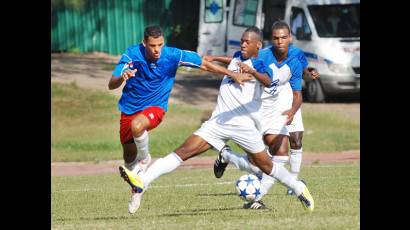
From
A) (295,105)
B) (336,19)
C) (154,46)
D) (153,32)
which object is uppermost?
(336,19)

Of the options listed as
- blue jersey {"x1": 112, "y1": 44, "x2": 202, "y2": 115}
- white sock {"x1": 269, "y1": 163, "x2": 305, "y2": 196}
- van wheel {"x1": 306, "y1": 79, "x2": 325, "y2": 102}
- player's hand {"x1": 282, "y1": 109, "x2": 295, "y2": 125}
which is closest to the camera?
white sock {"x1": 269, "y1": 163, "x2": 305, "y2": 196}

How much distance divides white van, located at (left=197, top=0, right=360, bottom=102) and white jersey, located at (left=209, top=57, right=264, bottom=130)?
52.9 feet

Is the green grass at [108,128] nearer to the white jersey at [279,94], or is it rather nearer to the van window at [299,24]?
the van window at [299,24]

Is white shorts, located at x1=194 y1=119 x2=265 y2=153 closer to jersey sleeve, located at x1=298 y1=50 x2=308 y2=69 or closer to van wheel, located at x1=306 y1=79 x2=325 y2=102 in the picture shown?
jersey sleeve, located at x1=298 y1=50 x2=308 y2=69

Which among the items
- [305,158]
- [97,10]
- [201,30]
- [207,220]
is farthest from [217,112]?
[97,10]

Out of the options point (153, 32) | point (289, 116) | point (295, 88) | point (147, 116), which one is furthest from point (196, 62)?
point (295, 88)

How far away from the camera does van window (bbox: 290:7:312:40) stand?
28.3 meters

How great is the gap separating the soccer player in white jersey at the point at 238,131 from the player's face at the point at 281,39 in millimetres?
770

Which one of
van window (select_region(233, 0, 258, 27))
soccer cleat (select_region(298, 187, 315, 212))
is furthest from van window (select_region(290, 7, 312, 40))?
soccer cleat (select_region(298, 187, 315, 212))

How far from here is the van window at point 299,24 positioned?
28.3 m

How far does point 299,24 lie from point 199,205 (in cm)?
1587

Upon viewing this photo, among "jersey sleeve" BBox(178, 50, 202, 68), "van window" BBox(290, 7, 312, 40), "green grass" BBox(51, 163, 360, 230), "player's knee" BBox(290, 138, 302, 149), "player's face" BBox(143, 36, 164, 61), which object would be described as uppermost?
"van window" BBox(290, 7, 312, 40)

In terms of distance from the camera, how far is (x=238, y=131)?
1187 centimetres

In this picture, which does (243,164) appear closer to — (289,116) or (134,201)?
(289,116)
